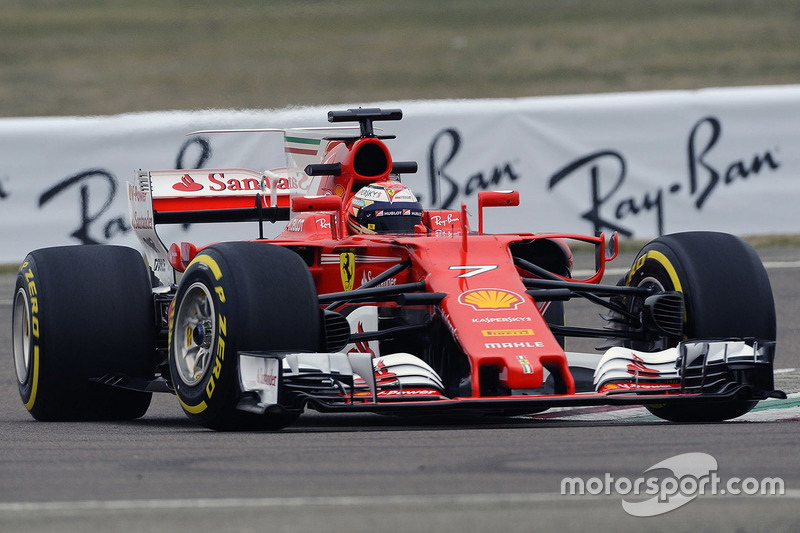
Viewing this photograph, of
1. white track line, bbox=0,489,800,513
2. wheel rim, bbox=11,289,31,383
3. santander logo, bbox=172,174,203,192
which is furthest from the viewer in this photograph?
santander logo, bbox=172,174,203,192

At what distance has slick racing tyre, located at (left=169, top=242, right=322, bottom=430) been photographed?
761 cm

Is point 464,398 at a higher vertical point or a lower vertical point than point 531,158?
lower

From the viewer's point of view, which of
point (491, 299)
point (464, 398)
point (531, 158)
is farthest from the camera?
point (531, 158)

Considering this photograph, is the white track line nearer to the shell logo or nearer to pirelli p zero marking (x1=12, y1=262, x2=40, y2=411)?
the shell logo

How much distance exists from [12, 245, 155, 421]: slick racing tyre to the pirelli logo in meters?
2.30

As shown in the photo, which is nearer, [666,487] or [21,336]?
[666,487]

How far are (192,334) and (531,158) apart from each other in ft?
30.5

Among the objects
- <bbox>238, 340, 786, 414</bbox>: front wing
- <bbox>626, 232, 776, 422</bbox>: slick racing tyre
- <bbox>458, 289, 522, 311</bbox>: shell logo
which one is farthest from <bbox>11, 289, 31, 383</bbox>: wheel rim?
<bbox>626, 232, 776, 422</bbox>: slick racing tyre

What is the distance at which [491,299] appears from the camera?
26.6 feet

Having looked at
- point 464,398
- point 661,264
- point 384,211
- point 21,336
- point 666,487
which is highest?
point 384,211

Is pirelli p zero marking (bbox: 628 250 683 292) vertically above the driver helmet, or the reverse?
the driver helmet

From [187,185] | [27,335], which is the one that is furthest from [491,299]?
[187,185]

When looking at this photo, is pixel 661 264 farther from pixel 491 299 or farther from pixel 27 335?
pixel 27 335

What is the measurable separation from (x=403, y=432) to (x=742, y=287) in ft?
6.66
